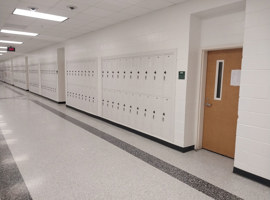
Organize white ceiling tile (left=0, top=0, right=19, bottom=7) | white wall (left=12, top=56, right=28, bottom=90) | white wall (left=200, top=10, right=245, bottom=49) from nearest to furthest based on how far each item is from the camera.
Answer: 1. white wall (left=200, top=10, right=245, bottom=49)
2. white ceiling tile (left=0, top=0, right=19, bottom=7)
3. white wall (left=12, top=56, right=28, bottom=90)

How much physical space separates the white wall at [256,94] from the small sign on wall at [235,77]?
59 cm

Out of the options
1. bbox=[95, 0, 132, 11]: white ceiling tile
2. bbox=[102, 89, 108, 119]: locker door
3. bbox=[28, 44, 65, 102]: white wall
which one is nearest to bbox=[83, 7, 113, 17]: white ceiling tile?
bbox=[95, 0, 132, 11]: white ceiling tile

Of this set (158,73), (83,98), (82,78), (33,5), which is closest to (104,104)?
(83,98)

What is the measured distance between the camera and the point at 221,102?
143 inches

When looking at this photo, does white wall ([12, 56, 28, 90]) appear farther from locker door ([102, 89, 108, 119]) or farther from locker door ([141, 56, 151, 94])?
locker door ([141, 56, 151, 94])

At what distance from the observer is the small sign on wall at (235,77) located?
3336mm

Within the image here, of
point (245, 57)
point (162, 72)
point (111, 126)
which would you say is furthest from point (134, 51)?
point (245, 57)

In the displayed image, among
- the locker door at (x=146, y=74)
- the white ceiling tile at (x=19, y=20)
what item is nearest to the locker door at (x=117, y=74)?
the locker door at (x=146, y=74)

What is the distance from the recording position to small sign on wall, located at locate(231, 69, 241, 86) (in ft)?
10.9

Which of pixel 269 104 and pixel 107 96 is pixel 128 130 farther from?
pixel 269 104

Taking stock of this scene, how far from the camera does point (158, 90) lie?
4184 millimetres

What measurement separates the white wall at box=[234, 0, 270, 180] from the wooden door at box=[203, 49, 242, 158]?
2.09 ft

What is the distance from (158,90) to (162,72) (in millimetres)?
407

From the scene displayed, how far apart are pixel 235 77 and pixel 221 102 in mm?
535
